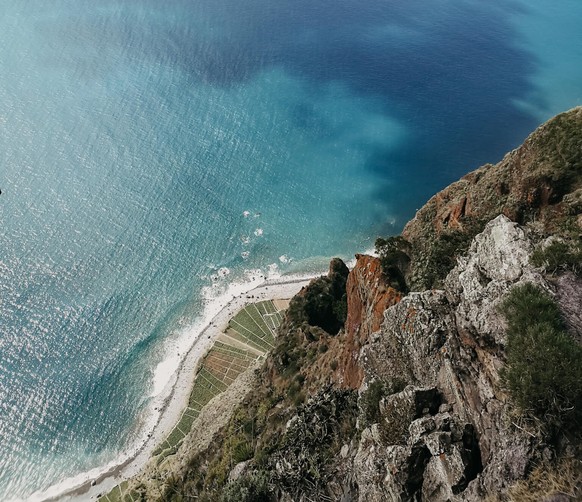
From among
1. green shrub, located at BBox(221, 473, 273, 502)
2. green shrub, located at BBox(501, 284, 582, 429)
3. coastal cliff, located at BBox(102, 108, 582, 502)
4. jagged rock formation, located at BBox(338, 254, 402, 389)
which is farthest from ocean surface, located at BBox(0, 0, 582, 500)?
green shrub, located at BBox(501, 284, 582, 429)

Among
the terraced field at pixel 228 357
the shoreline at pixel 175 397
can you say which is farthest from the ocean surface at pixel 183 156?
the terraced field at pixel 228 357

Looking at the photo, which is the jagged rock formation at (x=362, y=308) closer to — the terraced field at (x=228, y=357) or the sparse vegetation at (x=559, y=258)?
the sparse vegetation at (x=559, y=258)

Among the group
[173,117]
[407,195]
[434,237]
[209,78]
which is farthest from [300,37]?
[434,237]

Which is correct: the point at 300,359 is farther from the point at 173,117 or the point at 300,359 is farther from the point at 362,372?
the point at 173,117

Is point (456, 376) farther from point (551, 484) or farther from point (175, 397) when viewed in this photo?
point (175, 397)

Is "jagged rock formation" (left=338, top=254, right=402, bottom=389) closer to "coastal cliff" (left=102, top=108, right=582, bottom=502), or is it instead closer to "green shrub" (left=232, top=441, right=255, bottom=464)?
"coastal cliff" (left=102, top=108, right=582, bottom=502)

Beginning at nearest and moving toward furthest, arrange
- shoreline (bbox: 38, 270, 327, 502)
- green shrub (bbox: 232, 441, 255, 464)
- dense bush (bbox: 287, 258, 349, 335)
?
green shrub (bbox: 232, 441, 255, 464) → shoreline (bbox: 38, 270, 327, 502) → dense bush (bbox: 287, 258, 349, 335)
